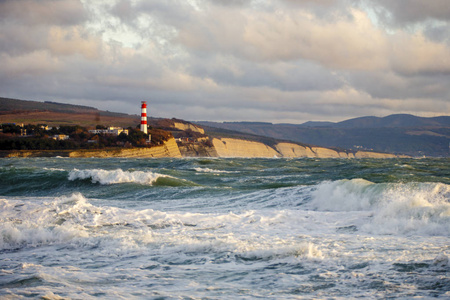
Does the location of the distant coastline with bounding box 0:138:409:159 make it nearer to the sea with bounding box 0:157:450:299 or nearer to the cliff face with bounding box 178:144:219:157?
the cliff face with bounding box 178:144:219:157

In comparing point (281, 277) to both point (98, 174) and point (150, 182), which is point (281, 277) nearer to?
point (150, 182)

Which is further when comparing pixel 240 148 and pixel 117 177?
pixel 240 148

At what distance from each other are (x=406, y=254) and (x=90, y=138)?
3420 inches

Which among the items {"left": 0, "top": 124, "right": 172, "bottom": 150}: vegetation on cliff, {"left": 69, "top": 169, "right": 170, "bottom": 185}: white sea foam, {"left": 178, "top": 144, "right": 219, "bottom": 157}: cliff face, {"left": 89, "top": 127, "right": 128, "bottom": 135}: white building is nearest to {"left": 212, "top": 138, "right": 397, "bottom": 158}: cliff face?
{"left": 178, "top": 144, "right": 219, "bottom": 157}: cliff face

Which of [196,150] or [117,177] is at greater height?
[196,150]

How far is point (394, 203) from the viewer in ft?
42.1

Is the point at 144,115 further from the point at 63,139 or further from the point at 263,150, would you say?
the point at 263,150

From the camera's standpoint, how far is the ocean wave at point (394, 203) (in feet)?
36.5

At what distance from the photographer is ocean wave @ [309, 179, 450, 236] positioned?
11116mm

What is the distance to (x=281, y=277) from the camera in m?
7.39

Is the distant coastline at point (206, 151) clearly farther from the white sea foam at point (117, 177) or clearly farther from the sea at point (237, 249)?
the sea at point (237, 249)

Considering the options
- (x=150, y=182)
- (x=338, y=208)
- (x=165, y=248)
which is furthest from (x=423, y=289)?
(x=150, y=182)

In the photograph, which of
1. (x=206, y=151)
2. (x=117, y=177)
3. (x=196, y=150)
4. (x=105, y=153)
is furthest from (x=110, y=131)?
(x=117, y=177)

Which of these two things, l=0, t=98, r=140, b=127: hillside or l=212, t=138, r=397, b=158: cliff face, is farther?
l=212, t=138, r=397, b=158: cliff face
